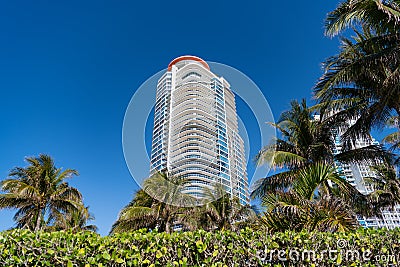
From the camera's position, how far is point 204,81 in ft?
23.0

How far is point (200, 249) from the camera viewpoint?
8.21 ft

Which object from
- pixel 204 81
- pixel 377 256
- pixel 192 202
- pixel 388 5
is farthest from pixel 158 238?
pixel 192 202

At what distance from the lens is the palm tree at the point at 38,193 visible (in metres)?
11.5

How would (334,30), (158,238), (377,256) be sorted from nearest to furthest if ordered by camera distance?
(158,238), (377,256), (334,30)

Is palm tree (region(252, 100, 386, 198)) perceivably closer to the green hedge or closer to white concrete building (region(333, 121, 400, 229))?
white concrete building (region(333, 121, 400, 229))

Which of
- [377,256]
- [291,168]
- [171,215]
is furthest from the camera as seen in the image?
[171,215]

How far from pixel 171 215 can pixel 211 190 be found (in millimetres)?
2486

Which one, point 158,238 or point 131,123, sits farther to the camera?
point 131,123

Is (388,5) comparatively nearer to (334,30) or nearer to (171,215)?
(334,30)

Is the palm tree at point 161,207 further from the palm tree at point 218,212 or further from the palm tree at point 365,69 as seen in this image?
the palm tree at point 365,69

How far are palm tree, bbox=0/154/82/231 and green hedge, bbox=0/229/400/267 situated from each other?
35.5ft

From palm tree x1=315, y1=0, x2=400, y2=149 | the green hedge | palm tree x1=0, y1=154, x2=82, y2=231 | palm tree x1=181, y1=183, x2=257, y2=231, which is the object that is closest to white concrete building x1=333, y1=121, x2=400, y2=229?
palm tree x1=315, y1=0, x2=400, y2=149

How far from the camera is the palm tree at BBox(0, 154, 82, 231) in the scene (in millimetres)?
11539

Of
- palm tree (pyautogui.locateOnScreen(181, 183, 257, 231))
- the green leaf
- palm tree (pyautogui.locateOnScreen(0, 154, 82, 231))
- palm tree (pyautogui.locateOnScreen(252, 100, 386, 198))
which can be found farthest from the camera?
palm tree (pyautogui.locateOnScreen(181, 183, 257, 231))
